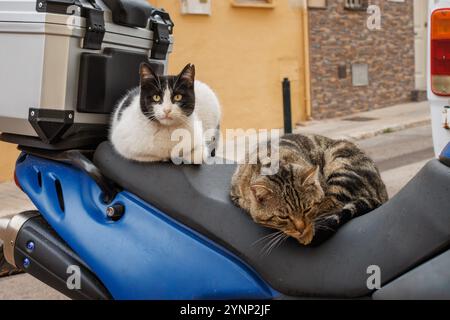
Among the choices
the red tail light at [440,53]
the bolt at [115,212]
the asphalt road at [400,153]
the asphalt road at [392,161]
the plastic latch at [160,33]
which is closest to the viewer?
the bolt at [115,212]

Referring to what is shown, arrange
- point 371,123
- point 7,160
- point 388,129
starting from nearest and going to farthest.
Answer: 1. point 7,160
2. point 388,129
3. point 371,123

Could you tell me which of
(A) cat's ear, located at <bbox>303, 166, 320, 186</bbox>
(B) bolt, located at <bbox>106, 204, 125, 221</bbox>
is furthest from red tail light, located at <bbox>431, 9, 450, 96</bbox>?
(B) bolt, located at <bbox>106, 204, 125, 221</bbox>

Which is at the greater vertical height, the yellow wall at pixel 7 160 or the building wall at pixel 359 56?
the building wall at pixel 359 56

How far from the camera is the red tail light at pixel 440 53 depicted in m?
3.29

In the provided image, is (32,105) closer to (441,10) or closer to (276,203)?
(276,203)

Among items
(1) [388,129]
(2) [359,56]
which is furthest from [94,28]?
(2) [359,56]

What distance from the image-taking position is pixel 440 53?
10.8 feet

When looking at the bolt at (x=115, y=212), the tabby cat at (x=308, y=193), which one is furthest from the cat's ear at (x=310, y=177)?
the bolt at (x=115, y=212)

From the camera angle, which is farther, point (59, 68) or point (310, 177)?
point (59, 68)

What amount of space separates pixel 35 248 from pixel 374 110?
40.4 feet

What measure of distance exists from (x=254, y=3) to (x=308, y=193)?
10157 mm

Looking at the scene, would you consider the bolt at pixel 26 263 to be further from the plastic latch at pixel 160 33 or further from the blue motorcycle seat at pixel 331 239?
the plastic latch at pixel 160 33

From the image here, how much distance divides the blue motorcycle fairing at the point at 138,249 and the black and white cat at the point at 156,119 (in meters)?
0.21

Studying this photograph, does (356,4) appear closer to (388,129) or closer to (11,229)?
(388,129)
